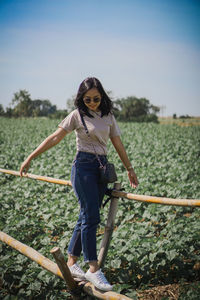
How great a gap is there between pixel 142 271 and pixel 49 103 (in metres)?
131

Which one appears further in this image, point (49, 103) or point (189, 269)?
point (49, 103)

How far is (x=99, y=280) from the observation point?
231 cm

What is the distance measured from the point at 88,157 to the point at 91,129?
0.26 m

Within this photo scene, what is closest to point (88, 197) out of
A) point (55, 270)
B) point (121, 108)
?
point (55, 270)

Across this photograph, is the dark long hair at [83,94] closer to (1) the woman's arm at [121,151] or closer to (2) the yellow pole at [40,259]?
(1) the woman's arm at [121,151]

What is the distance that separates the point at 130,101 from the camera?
75062mm

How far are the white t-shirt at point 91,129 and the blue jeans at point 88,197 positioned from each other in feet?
0.26

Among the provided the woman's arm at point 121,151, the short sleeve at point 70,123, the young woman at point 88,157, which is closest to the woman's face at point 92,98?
the young woman at point 88,157

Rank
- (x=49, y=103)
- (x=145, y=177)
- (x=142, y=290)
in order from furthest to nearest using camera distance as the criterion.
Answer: (x=49, y=103) < (x=145, y=177) < (x=142, y=290)

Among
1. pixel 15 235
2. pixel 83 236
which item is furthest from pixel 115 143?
pixel 15 235

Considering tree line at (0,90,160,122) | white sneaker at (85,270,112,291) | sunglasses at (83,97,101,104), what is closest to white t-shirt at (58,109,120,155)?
sunglasses at (83,97,101,104)

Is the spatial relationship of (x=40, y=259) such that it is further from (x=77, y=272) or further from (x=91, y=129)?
(x=91, y=129)

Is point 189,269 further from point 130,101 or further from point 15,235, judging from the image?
point 130,101

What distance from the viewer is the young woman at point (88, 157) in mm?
2395
